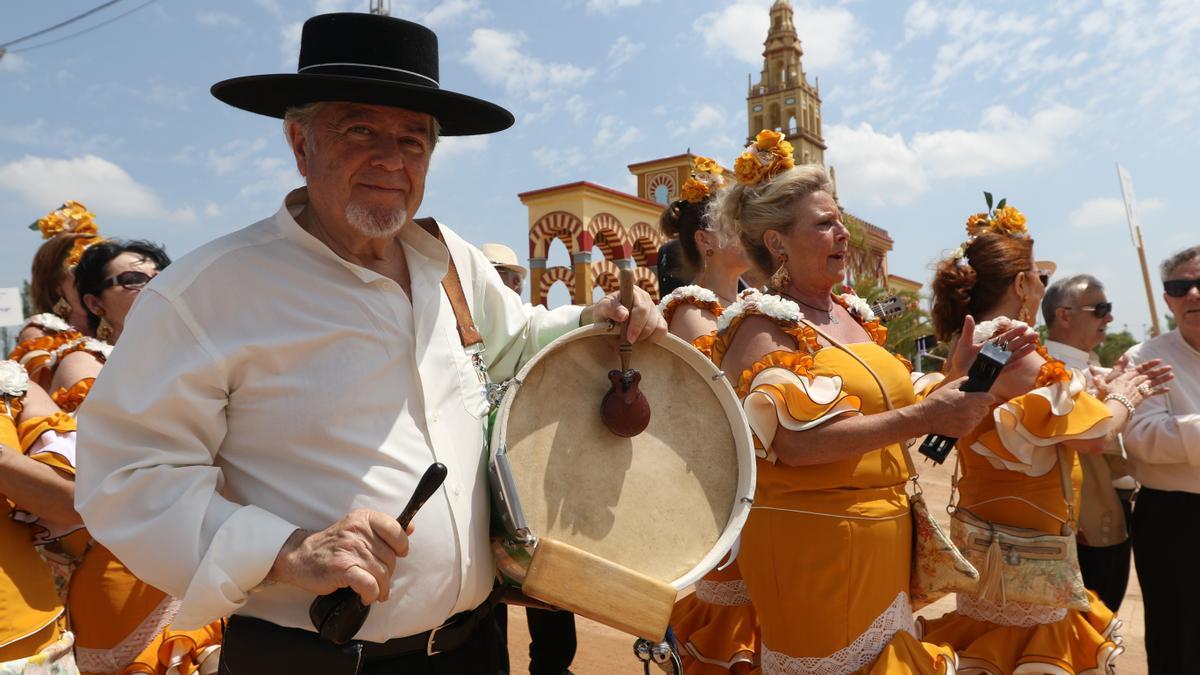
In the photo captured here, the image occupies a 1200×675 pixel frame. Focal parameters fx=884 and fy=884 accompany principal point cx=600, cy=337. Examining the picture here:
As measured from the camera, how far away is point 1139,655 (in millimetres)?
5281

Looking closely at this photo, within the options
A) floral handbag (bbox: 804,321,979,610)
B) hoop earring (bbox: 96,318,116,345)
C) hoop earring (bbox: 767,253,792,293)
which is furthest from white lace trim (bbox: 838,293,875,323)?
hoop earring (bbox: 96,318,116,345)

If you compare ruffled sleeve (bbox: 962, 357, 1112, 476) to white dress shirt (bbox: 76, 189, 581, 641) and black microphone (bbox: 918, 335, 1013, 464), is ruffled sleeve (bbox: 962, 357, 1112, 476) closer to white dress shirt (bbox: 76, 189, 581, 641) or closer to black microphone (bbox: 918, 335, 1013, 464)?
black microphone (bbox: 918, 335, 1013, 464)

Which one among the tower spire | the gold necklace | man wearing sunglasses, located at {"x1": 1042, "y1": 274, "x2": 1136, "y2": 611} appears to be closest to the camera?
the gold necklace

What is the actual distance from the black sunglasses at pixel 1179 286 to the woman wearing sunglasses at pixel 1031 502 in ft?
1.80

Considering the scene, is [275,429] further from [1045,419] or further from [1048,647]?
[1048,647]

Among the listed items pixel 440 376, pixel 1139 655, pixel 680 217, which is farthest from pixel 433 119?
pixel 1139 655

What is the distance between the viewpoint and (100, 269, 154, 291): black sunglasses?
353 cm

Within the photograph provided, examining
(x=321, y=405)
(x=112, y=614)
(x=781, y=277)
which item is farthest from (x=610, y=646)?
(x=321, y=405)

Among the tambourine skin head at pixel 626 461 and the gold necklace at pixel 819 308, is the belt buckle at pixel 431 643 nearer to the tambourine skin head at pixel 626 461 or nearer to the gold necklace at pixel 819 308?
the tambourine skin head at pixel 626 461

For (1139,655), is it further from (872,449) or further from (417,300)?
(417,300)

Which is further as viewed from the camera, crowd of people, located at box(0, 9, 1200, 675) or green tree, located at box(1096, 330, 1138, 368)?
green tree, located at box(1096, 330, 1138, 368)

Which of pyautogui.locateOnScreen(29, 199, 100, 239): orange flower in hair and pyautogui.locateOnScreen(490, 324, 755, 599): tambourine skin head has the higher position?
pyautogui.locateOnScreen(29, 199, 100, 239): orange flower in hair

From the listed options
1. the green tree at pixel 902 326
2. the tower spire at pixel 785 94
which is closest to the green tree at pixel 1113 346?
the tower spire at pixel 785 94

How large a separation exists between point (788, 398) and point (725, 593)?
133cm
